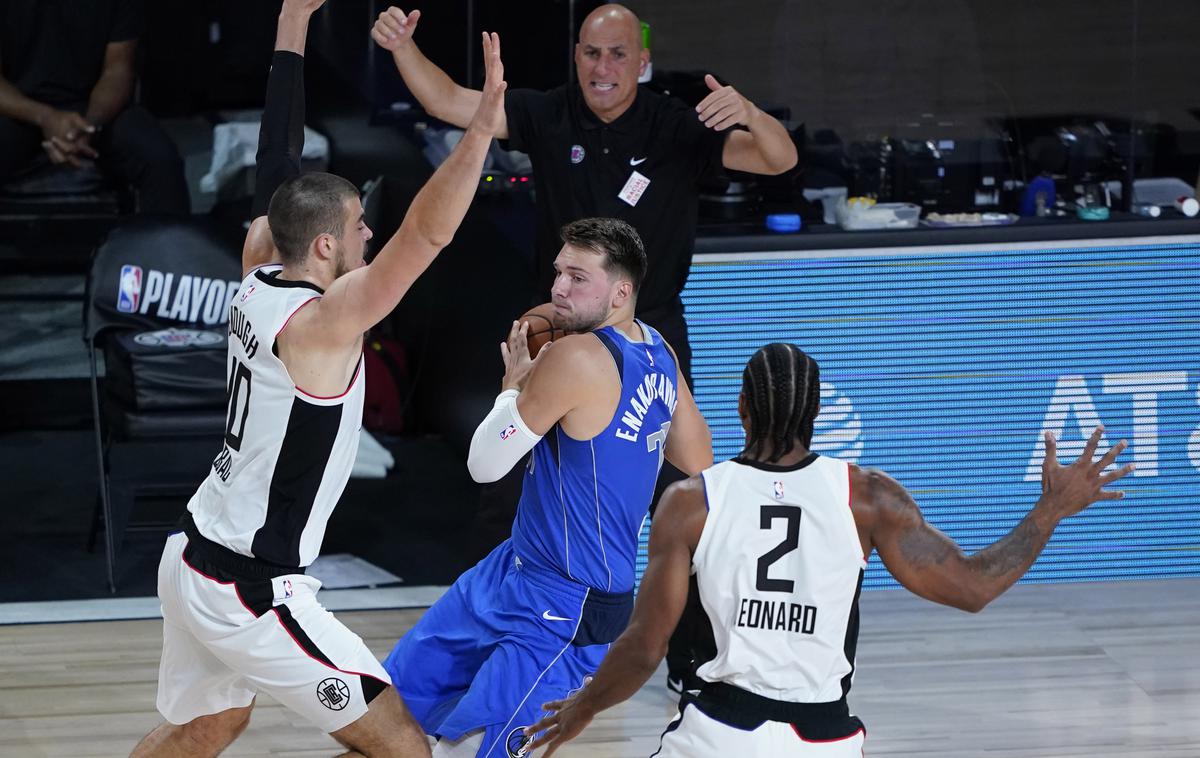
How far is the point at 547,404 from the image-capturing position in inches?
143

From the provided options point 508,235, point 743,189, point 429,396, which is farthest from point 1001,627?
point 429,396

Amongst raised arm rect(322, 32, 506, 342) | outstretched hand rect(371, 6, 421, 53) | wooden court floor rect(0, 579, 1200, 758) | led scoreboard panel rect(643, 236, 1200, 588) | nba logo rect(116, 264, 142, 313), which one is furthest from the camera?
nba logo rect(116, 264, 142, 313)

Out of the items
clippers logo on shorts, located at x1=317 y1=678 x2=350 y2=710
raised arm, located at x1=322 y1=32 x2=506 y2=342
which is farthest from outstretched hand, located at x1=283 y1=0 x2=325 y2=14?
clippers logo on shorts, located at x1=317 y1=678 x2=350 y2=710

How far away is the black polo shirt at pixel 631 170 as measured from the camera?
5195 mm

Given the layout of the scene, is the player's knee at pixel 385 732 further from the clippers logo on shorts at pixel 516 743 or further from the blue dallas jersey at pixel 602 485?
the blue dallas jersey at pixel 602 485

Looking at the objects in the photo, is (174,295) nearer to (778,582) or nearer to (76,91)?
(76,91)

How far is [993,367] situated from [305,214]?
3409 millimetres

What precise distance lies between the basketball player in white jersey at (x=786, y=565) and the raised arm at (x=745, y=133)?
1883 millimetres

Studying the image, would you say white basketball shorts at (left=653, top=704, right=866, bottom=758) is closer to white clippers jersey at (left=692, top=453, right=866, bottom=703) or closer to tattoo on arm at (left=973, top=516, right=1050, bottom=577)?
white clippers jersey at (left=692, top=453, right=866, bottom=703)

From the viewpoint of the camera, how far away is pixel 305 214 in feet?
11.8

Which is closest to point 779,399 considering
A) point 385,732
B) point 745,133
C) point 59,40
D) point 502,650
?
point 502,650

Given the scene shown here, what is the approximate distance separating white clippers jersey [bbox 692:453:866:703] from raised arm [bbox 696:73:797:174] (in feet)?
6.77

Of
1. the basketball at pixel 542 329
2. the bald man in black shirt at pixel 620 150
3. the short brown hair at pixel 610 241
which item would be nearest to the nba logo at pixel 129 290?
the bald man in black shirt at pixel 620 150

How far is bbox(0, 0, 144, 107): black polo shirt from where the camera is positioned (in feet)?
24.1
